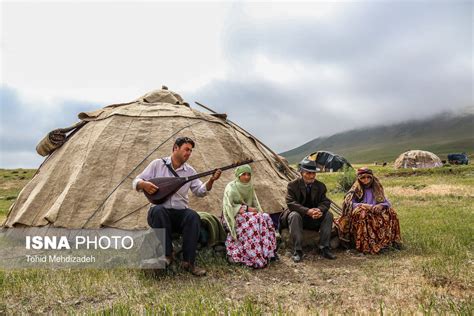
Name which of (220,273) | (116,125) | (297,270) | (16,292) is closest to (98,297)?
(16,292)

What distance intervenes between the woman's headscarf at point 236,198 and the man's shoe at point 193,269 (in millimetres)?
864

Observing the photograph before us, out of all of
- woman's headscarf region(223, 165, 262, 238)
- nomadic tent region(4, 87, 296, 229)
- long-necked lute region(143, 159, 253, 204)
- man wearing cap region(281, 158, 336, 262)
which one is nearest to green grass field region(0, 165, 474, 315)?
man wearing cap region(281, 158, 336, 262)

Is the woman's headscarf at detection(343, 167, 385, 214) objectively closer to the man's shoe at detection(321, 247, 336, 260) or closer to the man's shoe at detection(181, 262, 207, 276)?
the man's shoe at detection(321, 247, 336, 260)

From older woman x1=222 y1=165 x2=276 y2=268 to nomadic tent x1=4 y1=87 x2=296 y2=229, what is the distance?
44.5 inches

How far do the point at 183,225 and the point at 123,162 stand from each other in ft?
9.09

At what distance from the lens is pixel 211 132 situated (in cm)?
833

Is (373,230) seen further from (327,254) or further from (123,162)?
(123,162)

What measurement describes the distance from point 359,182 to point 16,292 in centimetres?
535

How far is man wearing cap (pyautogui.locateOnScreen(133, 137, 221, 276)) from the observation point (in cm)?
497

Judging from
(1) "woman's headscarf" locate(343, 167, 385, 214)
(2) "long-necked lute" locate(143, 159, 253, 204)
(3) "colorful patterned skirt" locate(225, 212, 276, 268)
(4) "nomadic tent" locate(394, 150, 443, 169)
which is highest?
(4) "nomadic tent" locate(394, 150, 443, 169)

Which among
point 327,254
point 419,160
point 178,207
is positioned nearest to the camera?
point 178,207

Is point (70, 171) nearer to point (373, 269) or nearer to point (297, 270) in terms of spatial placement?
point (297, 270)

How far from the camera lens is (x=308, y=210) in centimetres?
613

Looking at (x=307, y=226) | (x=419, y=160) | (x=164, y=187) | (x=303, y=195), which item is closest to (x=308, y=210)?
(x=303, y=195)
